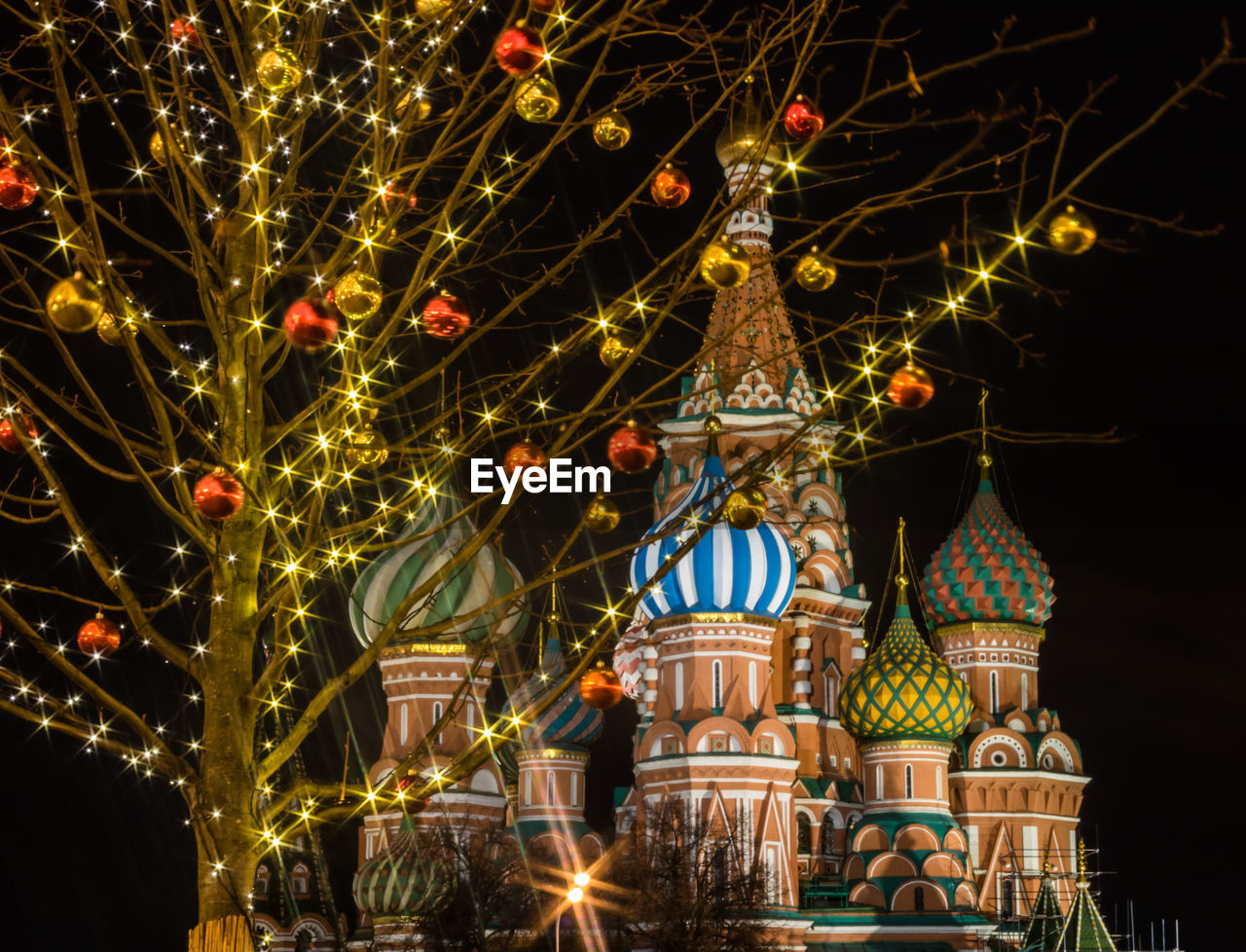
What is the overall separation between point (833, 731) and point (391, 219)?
22.9 m

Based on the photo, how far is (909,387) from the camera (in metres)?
4.77

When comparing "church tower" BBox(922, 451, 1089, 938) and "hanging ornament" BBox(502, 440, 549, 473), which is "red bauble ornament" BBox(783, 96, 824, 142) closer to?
"hanging ornament" BBox(502, 440, 549, 473)

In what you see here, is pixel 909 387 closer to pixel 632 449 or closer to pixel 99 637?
pixel 632 449

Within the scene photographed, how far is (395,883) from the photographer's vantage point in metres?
24.6

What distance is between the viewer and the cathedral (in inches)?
893

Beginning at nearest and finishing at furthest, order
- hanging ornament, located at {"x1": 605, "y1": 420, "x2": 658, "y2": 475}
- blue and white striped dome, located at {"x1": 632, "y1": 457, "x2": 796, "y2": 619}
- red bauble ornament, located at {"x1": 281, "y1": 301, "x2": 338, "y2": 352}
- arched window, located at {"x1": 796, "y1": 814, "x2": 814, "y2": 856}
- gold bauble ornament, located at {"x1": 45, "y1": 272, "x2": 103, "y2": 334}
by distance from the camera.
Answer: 1. gold bauble ornament, located at {"x1": 45, "y1": 272, "x2": 103, "y2": 334}
2. red bauble ornament, located at {"x1": 281, "y1": 301, "x2": 338, "y2": 352}
3. hanging ornament, located at {"x1": 605, "y1": 420, "x2": 658, "y2": 475}
4. blue and white striped dome, located at {"x1": 632, "y1": 457, "x2": 796, "y2": 619}
5. arched window, located at {"x1": 796, "y1": 814, "x2": 814, "y2": 856}

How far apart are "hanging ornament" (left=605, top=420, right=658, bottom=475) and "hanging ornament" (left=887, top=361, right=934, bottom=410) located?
781 millimetres

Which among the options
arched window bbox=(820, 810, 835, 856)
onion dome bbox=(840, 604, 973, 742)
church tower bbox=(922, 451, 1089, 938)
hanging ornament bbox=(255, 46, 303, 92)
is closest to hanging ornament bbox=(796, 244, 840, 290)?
hanging ornament bbox=(255, 46, 303, 92)

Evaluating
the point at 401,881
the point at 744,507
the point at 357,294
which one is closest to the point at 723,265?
the point at 744,507

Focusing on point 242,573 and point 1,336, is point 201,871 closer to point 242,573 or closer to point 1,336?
point 242,573

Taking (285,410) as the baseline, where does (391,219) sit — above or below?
below

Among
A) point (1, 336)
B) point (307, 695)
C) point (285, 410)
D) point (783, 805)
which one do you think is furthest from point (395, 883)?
point (1, 336)

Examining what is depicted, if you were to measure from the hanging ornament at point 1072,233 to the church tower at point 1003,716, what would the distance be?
23.7 metres

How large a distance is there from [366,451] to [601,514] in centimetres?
77
